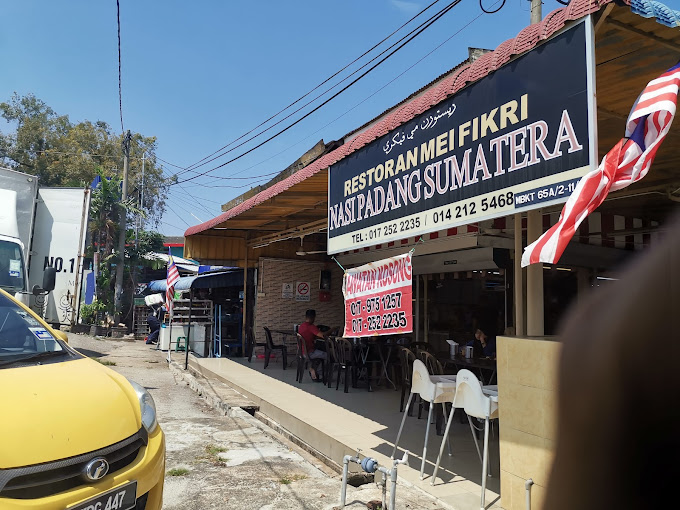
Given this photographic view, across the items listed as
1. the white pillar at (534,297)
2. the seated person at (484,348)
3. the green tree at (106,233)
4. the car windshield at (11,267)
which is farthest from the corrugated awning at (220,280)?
the white pillar at (534,297)

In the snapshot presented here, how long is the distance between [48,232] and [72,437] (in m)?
10.7

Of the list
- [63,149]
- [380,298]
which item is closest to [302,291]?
[380,298]

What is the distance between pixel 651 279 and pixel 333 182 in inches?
238

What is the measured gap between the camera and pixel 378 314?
5.59m

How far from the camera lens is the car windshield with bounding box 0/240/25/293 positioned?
358 inches

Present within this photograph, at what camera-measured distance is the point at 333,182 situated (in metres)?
6.59

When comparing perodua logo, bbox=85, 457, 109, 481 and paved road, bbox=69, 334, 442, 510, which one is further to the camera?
paved road, bbox=69, 334, 442, 510

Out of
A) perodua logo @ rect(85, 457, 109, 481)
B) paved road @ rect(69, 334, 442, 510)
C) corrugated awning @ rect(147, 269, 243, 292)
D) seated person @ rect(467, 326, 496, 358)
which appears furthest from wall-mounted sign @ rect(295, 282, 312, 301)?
perodua logo @ rect(85, 457, 109, 481)

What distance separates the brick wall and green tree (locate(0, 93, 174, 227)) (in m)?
23.0

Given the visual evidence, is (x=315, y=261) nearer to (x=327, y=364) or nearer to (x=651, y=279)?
(x=327, y=364)

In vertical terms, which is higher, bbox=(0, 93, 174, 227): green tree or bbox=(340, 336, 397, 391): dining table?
bbox=(0, 93, 174, 227): green tree

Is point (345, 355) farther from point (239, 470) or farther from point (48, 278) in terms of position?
point (48, 278)

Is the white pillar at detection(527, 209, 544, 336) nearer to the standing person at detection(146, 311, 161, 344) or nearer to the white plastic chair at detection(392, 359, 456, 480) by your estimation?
the white plastic chair at detection(392, 359, 456, 480)

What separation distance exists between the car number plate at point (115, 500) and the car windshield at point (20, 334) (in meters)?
1.35
